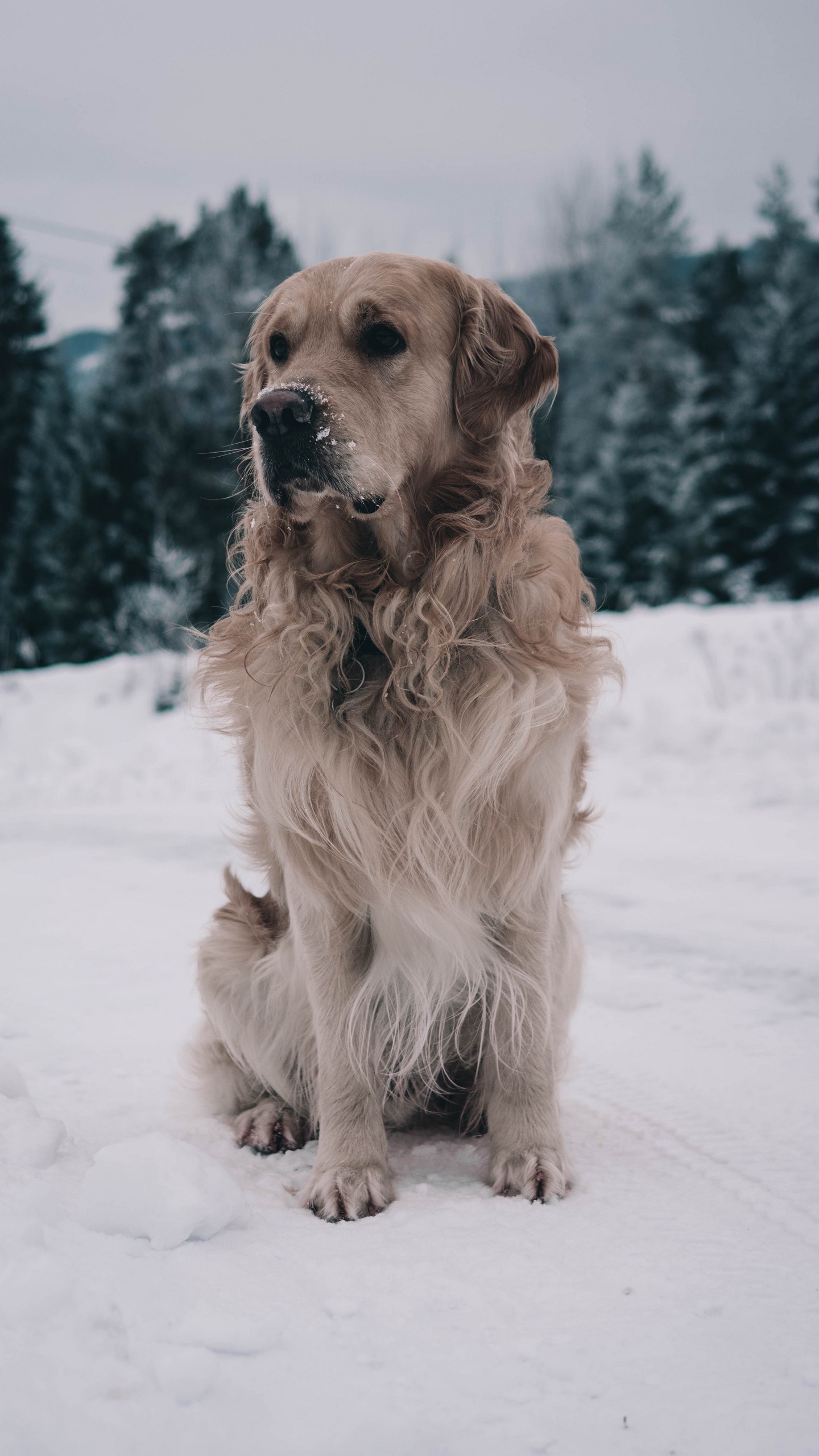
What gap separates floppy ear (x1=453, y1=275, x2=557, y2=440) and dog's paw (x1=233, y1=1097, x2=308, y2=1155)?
165 cm

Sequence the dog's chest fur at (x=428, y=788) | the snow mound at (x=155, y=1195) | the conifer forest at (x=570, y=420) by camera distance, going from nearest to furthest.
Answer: the snow mound at (x=155, y=1195), the dog's chest fur at (x=428, y=788), the conifer forest at (x=570, y=420)

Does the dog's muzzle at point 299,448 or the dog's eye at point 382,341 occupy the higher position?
the dog's eye at point 382,341

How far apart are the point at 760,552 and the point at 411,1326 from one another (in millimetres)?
23409

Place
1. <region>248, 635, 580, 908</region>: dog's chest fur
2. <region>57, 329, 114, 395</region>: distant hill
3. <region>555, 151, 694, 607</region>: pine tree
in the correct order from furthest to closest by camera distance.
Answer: <region>57, 329, 114, 395</region>: distant hill → <region>555, 151, 694, 607</region>: pine tree → <region>248, 635, 580, 908</region>: dog's chest fur

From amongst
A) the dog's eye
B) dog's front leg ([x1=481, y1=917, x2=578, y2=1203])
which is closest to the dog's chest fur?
dog's front leg ([x1=481, y1=917, x2=578, y2=1203])

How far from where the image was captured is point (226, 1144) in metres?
2.35

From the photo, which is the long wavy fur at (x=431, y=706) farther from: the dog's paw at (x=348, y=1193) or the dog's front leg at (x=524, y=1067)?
the dog's paw at (x=348, y=1193)

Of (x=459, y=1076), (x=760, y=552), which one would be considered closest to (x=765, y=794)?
(x=459, y=1076)

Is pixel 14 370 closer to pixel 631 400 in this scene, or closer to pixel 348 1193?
pixel 631 400

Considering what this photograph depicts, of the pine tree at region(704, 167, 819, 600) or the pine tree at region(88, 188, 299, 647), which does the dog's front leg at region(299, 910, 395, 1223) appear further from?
the pine tree at region(704, 167, 819, 600)

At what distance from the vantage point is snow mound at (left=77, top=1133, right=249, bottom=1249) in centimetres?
164

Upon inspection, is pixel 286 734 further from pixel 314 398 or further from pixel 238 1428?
pixel 238 1428

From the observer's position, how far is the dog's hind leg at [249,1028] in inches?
96.5

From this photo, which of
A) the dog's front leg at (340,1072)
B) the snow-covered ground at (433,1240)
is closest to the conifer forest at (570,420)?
the snow-covered ground at (433,1240)
